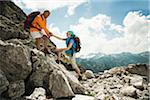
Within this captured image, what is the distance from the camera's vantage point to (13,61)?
42.2ft

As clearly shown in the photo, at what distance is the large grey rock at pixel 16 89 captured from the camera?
1242 cm

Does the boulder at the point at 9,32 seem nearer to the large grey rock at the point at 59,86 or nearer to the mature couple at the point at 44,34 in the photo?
the mature couple at the point at 44,34

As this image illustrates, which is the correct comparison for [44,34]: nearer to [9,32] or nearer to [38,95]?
[38,95]

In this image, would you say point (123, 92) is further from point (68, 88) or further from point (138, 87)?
point (68, 88)

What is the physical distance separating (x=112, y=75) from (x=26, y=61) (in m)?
9.59

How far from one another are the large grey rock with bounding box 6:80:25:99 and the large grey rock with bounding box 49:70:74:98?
1362 millimetres

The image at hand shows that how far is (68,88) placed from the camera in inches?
520

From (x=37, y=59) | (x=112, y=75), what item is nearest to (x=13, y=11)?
(x=112, y=75)

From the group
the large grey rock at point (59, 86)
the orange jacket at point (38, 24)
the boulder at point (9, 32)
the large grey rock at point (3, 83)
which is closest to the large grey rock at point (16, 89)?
the large grey rock at point (3, 83)

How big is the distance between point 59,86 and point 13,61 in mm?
2387

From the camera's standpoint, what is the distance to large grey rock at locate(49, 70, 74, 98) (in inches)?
516

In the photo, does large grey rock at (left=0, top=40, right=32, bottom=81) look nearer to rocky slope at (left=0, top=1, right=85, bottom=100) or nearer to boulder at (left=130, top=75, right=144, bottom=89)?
rocky slope at (left=0, top=1, right=85, bottom=100)

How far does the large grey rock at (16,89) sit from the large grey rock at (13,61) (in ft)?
0.91

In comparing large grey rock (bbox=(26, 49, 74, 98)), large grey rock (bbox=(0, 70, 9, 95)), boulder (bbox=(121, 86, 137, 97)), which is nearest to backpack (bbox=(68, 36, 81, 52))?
large grey rock (bbox=(26, 49, 74, 98))
